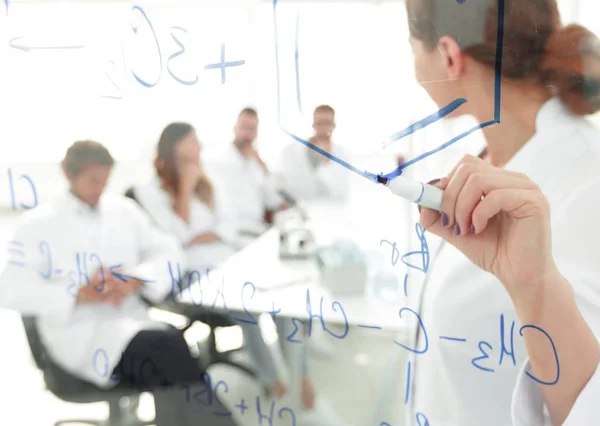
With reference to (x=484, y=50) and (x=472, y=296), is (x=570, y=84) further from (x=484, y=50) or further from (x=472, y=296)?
(x=472, y=296)

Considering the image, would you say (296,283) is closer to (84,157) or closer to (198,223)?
(198,223)

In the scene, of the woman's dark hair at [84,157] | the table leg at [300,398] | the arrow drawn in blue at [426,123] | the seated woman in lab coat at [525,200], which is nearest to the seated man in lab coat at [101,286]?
the woman's dark hair at [84,157]

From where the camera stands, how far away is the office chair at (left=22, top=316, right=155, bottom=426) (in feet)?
1.95

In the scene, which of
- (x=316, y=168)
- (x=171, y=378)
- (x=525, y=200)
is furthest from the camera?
(x=171, y=378)

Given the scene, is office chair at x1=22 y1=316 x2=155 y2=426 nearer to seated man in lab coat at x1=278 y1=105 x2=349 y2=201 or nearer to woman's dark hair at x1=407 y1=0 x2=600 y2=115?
seated man in lab coat at x1=278 y1=105 x2=349 y2=201

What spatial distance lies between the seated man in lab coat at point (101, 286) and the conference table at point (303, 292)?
0.20ft

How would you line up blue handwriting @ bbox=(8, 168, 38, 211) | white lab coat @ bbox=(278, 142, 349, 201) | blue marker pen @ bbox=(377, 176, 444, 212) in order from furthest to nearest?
blue handwriting @ bbox=(8, 168, 38, 211) < white lab coat @ bbox=(278, 142, 349, 201) < blue marker pen @ bbox=(377, 176, 444, 212)

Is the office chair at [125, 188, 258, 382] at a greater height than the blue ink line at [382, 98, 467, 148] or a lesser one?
lesser

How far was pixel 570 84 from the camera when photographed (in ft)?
1.32

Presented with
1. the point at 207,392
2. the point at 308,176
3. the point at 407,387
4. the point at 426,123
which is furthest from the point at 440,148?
the point at 207,392

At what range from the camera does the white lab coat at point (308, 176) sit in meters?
0.47

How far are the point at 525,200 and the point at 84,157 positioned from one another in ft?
1.50

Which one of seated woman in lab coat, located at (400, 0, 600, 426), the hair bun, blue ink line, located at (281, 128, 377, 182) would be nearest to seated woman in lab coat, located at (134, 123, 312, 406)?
blue ink line, located at (281, 128, 377, 182)

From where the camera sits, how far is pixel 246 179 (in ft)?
1.69
